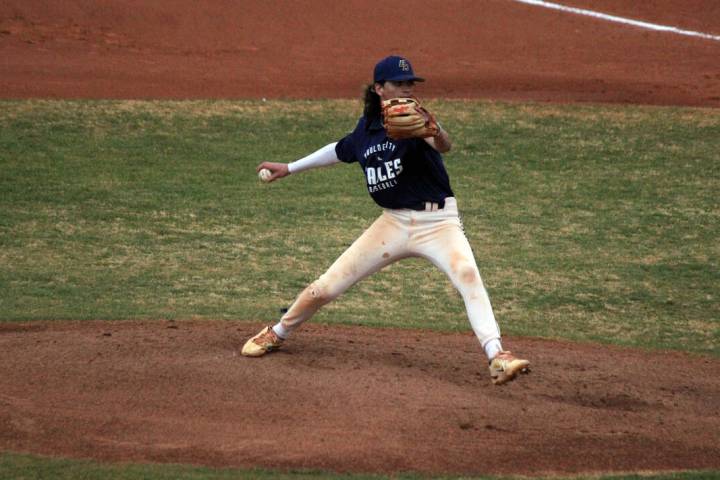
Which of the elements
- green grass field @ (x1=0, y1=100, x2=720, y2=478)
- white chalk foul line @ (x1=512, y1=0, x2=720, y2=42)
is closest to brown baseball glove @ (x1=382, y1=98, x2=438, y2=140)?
green grass field @ (x1=0, y1=100, x2=720, y2=478)

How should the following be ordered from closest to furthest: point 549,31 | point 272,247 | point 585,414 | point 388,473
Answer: point 388,473 < point 585,414 < point 272,247 < point 549,31

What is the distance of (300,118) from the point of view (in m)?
15.6

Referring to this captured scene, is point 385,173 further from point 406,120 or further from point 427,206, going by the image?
point 406,120

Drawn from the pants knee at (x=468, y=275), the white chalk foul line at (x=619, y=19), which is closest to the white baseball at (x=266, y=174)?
the pants knee at (x=468, y=275)

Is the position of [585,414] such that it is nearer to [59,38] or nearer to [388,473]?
[388,473]

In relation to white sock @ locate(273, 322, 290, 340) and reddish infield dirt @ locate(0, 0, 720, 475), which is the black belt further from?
white sock @ locate(273, 322, 290, 340)

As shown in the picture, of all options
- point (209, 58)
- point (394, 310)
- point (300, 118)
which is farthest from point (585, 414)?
point (209, 58)

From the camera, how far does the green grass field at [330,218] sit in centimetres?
955

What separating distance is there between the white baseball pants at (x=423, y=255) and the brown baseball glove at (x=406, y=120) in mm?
587

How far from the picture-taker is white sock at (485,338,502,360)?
266 inches

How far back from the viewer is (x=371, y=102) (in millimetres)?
7062

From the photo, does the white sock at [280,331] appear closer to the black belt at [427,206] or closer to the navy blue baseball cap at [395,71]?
the black belt at [427,206]

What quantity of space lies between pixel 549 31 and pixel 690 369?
42.3ft

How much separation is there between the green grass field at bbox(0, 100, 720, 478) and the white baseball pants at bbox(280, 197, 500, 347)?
1.86m
